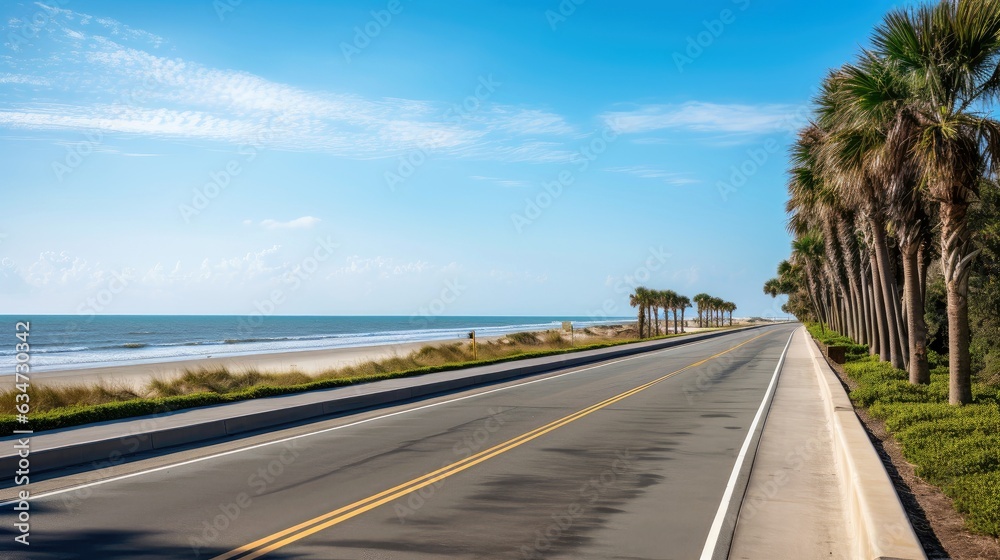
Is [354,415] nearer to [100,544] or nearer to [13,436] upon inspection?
[13,436]

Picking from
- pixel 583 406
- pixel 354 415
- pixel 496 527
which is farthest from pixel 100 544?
pixel 583 406

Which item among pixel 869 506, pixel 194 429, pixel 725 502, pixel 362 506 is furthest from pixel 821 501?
pixel 194 429

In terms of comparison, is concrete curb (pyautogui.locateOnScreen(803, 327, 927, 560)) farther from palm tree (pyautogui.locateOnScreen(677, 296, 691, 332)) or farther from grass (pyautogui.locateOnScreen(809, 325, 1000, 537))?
palm tree (pyautogui.locateOnScreen(677, 296, 691, 332))

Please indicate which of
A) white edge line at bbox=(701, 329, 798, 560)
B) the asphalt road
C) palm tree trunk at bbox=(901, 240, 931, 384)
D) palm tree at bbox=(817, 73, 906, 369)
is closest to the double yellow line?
the asphalt road

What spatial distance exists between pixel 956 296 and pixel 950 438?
15.3 feet

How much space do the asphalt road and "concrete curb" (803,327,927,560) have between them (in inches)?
47.0

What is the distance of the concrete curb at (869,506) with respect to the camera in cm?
548

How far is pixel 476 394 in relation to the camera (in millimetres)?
→ 20234

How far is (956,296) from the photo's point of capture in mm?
13945

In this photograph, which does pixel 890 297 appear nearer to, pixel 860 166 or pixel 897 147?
pixel 860 166

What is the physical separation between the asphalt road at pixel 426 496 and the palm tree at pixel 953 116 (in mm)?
4545

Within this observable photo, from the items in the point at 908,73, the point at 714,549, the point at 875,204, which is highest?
the point at 908,73

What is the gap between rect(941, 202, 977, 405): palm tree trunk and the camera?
45.1ft

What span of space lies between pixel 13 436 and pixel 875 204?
21.6 m
